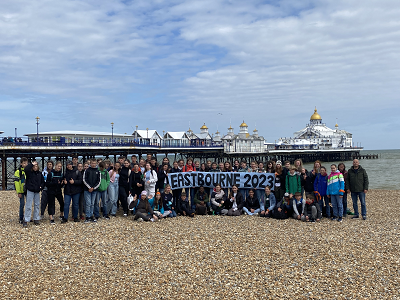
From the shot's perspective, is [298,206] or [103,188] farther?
[298,206]

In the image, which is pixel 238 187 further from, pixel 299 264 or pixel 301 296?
pixel 301 296

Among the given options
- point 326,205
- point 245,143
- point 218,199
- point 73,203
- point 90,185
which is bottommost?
point 326,205

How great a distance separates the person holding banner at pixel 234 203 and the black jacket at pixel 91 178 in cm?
407

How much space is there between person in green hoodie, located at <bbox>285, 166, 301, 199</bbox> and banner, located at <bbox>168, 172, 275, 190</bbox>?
1026mm

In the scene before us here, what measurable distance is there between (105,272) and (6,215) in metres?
7.04

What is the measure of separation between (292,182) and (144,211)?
455 cm

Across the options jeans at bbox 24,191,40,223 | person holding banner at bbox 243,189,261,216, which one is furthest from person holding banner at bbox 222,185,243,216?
jeans at bbox 24,191,40,223

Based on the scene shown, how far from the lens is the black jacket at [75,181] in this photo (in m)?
9.26

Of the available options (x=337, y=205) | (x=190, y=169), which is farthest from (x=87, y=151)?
(x=337, y=205)

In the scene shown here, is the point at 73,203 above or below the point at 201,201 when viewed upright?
above

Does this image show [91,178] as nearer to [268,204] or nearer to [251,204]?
[251,204]

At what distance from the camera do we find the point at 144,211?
9.83 metres

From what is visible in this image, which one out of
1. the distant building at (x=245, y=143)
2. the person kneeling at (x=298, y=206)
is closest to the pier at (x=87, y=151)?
the distant building at (x=245, y=143)

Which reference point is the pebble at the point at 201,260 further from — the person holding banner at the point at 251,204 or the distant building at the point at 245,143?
the distant building at the point at 245,143
